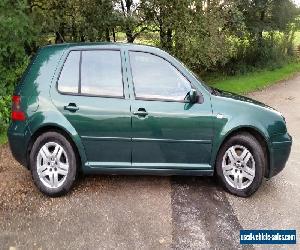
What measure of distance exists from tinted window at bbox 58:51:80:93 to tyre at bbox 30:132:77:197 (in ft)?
1.97

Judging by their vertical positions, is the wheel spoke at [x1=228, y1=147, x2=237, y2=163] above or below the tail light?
below

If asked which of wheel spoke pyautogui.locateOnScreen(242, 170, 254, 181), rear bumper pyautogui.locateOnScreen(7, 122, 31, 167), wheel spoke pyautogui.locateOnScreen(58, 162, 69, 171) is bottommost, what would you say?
wheel spoke pyautogui.locateOnScreen(242, 170, 254, 181)

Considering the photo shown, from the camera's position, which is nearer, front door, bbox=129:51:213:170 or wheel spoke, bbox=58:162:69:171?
front door, bbox=129:51:213:170

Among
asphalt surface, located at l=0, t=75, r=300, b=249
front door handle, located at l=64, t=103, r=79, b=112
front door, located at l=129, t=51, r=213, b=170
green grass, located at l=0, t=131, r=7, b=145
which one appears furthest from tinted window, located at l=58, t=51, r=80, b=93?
green grass, located at l=0, t=131, r=7, b=145

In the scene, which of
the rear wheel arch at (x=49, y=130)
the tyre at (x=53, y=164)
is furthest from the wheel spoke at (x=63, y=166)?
the rear wheel arch at (x=49, y=130)

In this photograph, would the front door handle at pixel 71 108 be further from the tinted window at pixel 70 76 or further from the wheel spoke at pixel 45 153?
the wheel spoke at pixel 45 153

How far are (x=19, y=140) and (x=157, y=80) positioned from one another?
1.92m

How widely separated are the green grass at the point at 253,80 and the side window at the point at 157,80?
8.06 metres

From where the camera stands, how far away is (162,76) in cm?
532

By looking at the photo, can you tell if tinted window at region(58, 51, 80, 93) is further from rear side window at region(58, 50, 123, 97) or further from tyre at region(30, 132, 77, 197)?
tyre at region(30, 132, 77, 197)

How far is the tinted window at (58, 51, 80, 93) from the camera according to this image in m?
5.33

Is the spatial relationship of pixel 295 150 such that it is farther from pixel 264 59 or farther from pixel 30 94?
pixel 264 59

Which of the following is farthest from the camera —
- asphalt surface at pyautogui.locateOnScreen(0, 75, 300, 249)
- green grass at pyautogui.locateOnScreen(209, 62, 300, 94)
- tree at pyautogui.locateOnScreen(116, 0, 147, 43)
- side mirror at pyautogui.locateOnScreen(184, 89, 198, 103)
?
green grass at pyautogui.locateOnScreen(209, 62, 300, 94)

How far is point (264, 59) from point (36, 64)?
523 inches
